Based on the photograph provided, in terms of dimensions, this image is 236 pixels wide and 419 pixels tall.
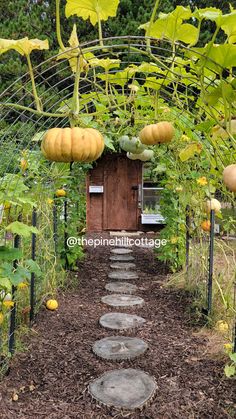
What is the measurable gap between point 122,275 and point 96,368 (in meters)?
2.82

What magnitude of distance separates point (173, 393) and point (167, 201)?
3707 millimetres

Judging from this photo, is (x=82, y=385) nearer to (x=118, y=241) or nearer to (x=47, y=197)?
(x=47, y=197)

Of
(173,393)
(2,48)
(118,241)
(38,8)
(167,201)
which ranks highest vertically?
(38,8)

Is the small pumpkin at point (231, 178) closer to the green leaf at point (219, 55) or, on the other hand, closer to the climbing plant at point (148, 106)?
the climbing plant at point (148, 106)

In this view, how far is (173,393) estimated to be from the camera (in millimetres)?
2705

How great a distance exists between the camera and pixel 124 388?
2.70 metres

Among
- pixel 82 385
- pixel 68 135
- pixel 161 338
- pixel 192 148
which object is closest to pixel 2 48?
pixel 68 135

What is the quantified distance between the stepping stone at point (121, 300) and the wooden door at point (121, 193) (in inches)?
190

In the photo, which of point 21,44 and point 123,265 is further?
point 123,265

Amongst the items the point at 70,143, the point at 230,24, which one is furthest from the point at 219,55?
the point at 70,143

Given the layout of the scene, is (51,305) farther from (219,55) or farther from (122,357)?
(219,55)

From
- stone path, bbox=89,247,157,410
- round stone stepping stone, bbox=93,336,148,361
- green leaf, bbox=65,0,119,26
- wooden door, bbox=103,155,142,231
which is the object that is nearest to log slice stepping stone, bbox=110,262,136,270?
stone path, bbox=89,247,157,410

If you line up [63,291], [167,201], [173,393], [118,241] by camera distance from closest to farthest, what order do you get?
[173,393] → [63,291] → [167,201] → [118,241]

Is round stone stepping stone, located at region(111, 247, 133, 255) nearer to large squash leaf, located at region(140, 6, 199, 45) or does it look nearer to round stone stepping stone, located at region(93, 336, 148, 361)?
round stone stepping stone, located at region(93, 336, 148, 361)
